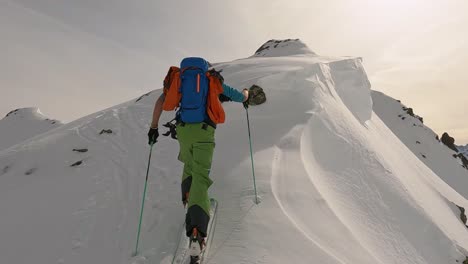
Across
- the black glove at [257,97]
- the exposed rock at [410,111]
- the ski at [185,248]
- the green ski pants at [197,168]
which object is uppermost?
the exposed rock at [410,111]

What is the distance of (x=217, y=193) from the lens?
6297 mm

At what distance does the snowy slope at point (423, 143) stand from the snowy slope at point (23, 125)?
206ft

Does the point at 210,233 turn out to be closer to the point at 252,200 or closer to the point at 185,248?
the point at 185,248

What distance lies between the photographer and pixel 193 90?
15.9 feet

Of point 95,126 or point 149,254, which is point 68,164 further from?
point 149,254

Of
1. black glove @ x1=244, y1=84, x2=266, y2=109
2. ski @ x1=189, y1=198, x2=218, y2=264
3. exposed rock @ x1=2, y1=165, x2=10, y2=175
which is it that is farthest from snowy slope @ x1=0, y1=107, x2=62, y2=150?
ski @ x1=189, y1=198, x2=218, y2=264

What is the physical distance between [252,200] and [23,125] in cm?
8241

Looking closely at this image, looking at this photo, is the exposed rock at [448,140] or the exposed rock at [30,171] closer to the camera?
the exposed rock at [30,171]

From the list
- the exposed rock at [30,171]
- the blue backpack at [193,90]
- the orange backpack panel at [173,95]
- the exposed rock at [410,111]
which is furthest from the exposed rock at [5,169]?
the exposed rock at [410,111]

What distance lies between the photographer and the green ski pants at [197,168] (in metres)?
4.26

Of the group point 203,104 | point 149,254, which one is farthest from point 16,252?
point 203,104

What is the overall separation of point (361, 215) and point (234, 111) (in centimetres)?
613

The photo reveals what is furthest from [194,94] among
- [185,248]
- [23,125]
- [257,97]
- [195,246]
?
[23,125]

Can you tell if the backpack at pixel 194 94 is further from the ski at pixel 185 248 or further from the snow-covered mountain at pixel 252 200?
the snow-covered mountain at pixel 252 200
